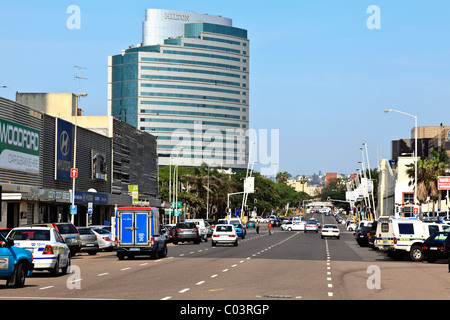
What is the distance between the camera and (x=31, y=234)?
86.5 ft

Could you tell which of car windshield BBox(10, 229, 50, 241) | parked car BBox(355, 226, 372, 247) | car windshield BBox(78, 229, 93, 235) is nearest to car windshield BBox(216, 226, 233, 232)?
parked car BBox(355, 226, 372, 247)

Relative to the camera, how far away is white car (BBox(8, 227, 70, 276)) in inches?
1009

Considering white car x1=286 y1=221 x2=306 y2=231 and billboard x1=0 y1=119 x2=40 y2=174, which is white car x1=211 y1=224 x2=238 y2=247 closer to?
billboard x1=0 y1=119 x2=40 y2=174

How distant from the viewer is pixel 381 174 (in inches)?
6230

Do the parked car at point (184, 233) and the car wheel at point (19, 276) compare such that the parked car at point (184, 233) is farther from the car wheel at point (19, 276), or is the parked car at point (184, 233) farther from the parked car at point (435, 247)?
the car wheel at point (19, 276)

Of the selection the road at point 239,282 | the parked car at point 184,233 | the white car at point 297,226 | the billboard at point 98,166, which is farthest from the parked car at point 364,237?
the white car at point 297,226

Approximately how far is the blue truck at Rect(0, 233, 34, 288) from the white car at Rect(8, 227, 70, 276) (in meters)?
4.27

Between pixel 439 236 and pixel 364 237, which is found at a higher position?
pixel 439 236

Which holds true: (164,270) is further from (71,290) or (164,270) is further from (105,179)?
(105,179)

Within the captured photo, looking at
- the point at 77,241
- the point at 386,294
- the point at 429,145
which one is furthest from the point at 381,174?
the point at 386,294

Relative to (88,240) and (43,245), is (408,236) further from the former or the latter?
(43,245)

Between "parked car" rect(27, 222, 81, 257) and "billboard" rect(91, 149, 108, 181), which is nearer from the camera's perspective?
"parked car" rect(27, 222, 81, 257)

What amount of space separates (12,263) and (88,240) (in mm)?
21357

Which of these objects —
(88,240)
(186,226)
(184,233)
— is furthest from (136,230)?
(186,226)
